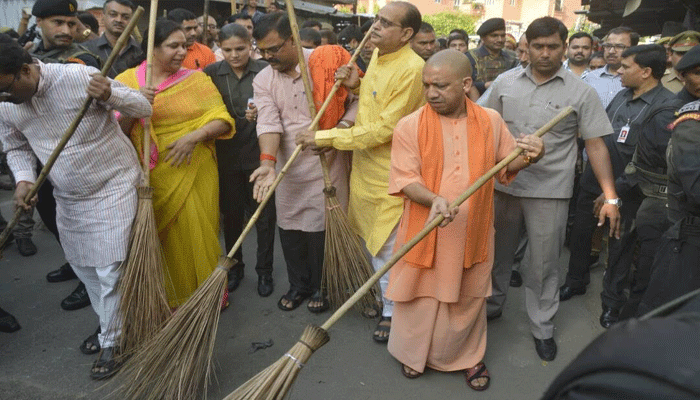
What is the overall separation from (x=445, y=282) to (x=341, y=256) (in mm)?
867

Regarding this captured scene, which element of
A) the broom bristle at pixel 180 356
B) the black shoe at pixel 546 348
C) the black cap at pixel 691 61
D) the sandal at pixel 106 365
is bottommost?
the black shoe at pixel 546 348

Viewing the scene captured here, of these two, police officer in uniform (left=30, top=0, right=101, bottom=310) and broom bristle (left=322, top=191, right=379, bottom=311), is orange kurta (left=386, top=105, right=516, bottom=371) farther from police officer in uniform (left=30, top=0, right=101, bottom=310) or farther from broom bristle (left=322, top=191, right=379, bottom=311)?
police officer in uniform (left=30, top=0, right=101, bottom=310)

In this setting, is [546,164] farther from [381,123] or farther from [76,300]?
[76,300]

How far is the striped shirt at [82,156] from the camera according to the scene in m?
2.63

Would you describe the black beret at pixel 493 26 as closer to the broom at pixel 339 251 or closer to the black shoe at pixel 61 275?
the broom at pixel 339 251

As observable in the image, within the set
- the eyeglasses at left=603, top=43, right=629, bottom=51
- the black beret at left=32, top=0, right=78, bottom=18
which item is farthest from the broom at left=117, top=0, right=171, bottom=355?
the eyeglasses at left=603, top=43, right=629, bottom=51

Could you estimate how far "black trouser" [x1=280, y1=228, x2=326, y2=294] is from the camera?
12.0 ft

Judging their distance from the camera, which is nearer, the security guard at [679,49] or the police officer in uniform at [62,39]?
the police officer in uniform at [62,39]

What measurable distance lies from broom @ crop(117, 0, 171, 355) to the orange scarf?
1.42 metres

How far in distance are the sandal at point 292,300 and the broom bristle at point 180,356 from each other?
933mm

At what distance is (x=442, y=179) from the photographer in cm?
265

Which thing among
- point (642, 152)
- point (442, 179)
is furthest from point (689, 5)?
point (442, 179)

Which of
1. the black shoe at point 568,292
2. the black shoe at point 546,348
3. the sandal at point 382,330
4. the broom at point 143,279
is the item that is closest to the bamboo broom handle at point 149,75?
the broom at point 143,279

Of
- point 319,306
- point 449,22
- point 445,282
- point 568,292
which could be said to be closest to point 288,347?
point 319,306
